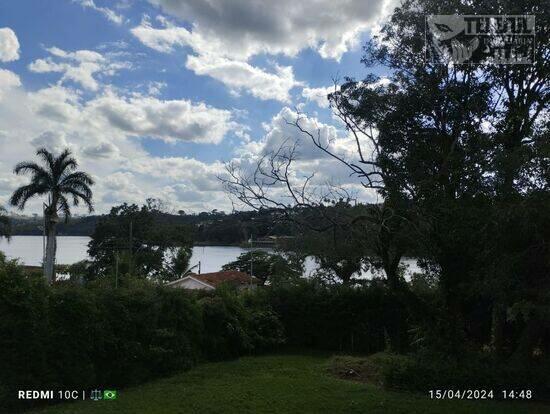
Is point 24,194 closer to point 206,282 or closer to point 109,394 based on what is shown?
point 206,282

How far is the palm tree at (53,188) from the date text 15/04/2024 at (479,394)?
103 feet

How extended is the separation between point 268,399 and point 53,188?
3195cm

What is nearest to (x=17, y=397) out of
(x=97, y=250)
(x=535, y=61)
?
(x=535, y=61)

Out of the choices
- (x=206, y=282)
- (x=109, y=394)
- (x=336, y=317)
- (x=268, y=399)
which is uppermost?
(x=206, y=282)

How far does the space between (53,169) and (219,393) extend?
31287mm

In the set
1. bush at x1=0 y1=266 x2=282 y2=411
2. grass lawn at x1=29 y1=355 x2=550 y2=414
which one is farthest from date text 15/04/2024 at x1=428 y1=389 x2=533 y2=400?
bush at x1=0 y1=266 x2=282 y2=411

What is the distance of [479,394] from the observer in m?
9.68

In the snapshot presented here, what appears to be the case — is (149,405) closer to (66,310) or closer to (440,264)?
(66,310)

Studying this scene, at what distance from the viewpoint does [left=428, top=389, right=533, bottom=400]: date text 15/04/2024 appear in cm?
952

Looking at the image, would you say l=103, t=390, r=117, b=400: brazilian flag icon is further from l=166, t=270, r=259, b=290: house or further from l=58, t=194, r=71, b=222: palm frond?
l=58, t=194, r=71, b=222: palm frond

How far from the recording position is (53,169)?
1443 inches

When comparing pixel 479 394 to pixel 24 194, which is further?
pixel 24 194

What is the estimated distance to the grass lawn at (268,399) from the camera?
842 cm

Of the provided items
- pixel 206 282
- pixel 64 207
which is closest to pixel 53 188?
pixel 64 207
